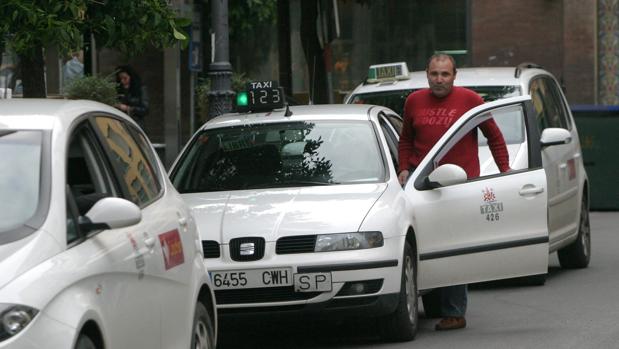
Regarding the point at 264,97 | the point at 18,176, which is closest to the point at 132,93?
the point at 264,97

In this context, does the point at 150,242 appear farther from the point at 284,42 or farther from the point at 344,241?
the point at 284,42

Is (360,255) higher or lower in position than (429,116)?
lower

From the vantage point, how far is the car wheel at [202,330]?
7285mm

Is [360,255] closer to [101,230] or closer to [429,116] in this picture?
[429,116]

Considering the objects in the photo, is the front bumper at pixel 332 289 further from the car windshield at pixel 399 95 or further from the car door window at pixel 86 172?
the car windshield at pixel 399 95

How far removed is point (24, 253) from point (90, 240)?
0.48 meters

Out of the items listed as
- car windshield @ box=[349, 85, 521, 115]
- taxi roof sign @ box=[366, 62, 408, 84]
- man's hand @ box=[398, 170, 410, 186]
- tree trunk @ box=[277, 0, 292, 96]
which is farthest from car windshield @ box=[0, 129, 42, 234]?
tree trunk @ box=[277, 0, 292, 96]

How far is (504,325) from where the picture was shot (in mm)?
10414

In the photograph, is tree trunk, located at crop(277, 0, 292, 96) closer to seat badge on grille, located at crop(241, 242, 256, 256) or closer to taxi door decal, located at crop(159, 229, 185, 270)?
seat badge on grille, located at crop(241, 242, 256, 256)

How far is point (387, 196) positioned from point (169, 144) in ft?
55.5

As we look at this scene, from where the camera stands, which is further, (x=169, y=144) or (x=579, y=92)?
(x=579, y=92)

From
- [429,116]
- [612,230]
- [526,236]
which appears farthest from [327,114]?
[612,230]

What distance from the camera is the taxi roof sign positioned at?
45.3ft

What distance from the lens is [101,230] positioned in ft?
19.5
